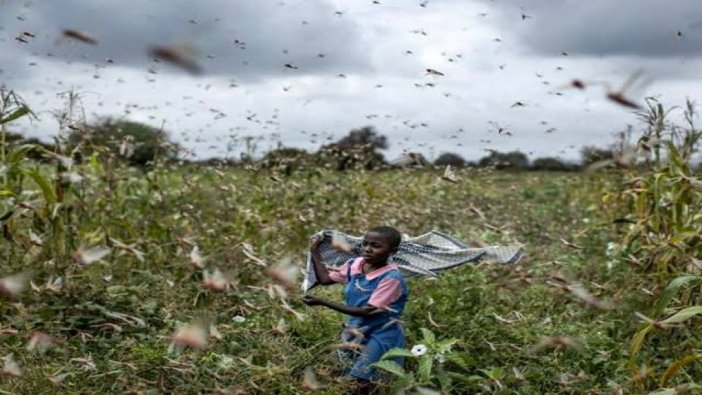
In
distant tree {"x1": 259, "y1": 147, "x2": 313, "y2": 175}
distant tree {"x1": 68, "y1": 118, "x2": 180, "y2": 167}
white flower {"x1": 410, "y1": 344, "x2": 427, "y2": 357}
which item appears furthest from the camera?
distant tree {"x1": 259, "y1": 147, "x2": 313, "y2": 175}

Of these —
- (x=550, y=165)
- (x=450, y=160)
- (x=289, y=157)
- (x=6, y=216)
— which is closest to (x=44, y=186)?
(x=6, y=216)

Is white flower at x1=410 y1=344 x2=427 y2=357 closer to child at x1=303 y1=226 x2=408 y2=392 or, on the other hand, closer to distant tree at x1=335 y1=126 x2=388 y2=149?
child at x1=303 y1=226 x2=408 y2=392

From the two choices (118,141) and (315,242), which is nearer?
(315,242)

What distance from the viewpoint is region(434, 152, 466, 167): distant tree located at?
30.5ft

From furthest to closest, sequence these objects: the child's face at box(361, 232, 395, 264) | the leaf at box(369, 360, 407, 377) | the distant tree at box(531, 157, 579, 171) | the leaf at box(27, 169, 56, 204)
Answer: the distant tree at box(531, 157, 579, 171), the leaf at box(27, 169, 56, 204), the child's face at box(361, 232, 395, 264), the leaf at box(369, 360, 407, 377)

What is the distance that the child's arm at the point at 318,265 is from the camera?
473cm

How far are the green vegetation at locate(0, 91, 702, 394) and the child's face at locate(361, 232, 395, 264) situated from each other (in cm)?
39

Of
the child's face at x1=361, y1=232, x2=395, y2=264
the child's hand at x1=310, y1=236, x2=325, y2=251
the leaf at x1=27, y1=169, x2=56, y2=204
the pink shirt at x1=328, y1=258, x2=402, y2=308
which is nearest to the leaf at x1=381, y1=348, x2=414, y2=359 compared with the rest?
the pink shirt at x1=328, y1=258, x2=402, y2=308

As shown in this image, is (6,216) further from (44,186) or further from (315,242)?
(315,242)

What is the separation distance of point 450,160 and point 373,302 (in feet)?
17.6

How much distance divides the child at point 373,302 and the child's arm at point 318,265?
22 centimetres

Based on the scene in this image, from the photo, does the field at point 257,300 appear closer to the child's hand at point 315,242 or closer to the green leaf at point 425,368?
the green leaf at point 425,368

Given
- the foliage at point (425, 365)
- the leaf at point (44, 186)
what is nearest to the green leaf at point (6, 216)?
the leaf at point (44, 186)

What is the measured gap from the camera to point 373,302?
4254 millimetres
